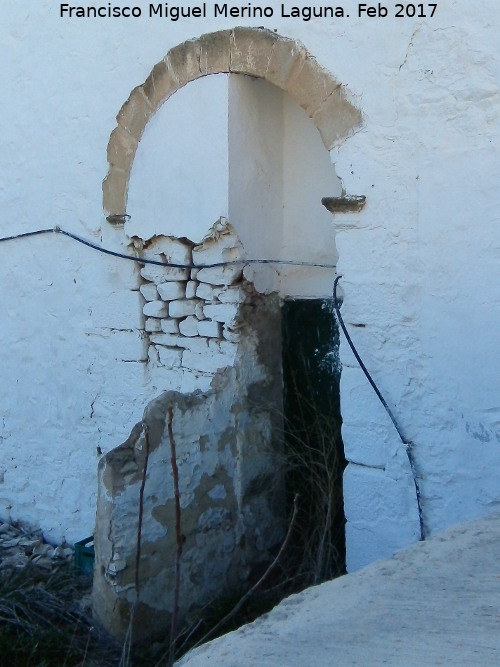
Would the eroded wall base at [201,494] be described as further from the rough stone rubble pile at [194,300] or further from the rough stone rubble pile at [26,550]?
the rough stone rubble pile at [26,550]

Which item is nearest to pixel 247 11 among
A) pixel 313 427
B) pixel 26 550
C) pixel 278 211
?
pixel 278 211

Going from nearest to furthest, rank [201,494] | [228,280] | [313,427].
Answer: [201,494], [228,280], [313,427]

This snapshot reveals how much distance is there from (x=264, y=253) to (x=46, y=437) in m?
1.96

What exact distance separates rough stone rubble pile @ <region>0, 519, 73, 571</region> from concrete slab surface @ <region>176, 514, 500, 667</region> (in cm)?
308

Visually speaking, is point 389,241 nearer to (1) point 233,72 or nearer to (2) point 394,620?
(1) point 233,72

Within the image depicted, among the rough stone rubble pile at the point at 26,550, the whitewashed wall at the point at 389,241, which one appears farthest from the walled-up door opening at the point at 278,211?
the rough stone rubble pile at the point at 26,550

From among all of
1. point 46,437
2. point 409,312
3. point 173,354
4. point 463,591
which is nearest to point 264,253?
point 173,354

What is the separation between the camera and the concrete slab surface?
2059mm

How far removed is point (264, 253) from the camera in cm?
488

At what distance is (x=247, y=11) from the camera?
4.55 m

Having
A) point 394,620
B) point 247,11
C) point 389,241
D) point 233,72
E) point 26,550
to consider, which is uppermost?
point 247,11

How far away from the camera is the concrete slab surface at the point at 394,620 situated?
6.75 ft

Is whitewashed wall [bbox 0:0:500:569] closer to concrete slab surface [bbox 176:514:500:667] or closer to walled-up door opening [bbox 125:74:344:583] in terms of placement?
walled-up door opening [bbox 125:74:344:583]

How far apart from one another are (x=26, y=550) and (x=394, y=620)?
3.84 metres
